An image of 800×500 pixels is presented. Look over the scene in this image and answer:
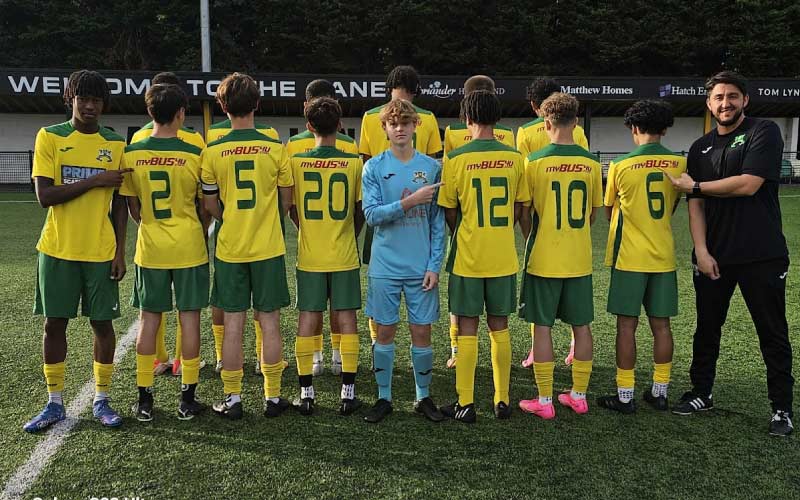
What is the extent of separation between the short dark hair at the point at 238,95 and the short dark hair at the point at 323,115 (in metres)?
0.32

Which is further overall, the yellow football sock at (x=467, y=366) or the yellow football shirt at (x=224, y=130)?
the yellow football shirt at (x=224, y=130)

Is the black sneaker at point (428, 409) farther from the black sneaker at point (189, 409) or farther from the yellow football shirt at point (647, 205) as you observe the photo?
the yellow football shirt at point (647, 205)

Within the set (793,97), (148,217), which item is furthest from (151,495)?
(793,97)

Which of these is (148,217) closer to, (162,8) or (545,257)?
(545,257)

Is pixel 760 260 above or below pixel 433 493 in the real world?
above

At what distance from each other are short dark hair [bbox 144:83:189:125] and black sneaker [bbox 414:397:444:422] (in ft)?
7.50

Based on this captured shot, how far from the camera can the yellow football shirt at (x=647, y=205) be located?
3.64 metres

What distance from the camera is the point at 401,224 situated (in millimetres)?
3465

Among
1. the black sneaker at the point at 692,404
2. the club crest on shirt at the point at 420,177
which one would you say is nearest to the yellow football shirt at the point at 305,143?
the club crest on shirt at the point at 420,177

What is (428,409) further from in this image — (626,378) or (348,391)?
(626,378)

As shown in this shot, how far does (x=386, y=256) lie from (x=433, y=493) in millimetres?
1345

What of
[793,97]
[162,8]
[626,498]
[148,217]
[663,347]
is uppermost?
[162,8]

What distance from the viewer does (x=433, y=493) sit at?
274cm

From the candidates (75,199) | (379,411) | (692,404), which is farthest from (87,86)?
(692,404)
